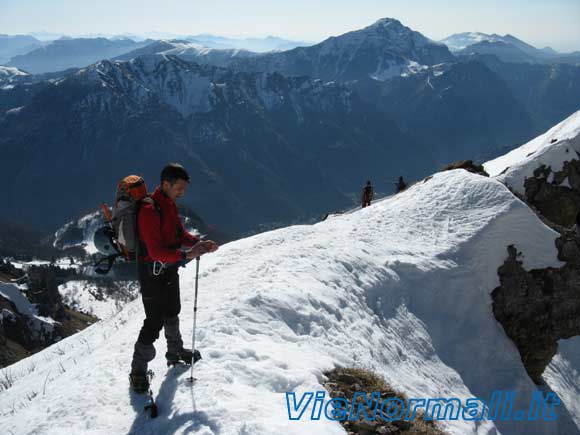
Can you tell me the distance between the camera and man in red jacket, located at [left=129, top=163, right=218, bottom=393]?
27.1ft

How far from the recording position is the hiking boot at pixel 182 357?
9.41 meters

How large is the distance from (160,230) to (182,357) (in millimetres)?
2969

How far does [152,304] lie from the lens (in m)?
8.86

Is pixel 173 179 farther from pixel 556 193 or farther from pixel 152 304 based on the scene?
pixel 556 193

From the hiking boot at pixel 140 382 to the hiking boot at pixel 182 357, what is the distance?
2.30ft

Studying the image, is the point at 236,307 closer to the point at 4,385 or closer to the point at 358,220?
the point at 4,385

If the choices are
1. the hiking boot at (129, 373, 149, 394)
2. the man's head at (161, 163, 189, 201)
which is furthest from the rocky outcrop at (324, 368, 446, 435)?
the man's head at (161, 163, 189, 201)

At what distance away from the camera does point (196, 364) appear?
9.47 m

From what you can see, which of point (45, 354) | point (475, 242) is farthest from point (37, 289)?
point (475, 242)

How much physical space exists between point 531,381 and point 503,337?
2056mm

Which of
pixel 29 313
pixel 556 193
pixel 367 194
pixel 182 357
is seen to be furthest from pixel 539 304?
pixel 29 313

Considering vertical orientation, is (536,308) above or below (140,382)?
below

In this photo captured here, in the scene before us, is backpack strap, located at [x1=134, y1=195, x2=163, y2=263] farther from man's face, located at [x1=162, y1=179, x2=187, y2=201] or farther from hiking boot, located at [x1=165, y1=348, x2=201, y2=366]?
hiking boot, located at [x1=165, y1=348, x2=201, y2=366]

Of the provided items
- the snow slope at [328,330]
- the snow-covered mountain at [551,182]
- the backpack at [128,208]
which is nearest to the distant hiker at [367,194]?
the snow-covered mountain at [551,182]
